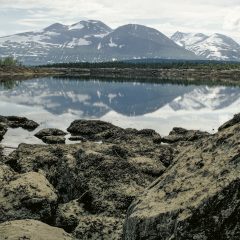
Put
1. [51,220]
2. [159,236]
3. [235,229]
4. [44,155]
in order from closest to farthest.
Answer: [235,229] < [159,236] < [51,220] < [44,155]

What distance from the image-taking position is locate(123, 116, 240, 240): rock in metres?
9.34

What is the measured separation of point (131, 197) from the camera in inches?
718

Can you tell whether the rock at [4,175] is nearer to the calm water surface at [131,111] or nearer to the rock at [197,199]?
the rock at [197,199]

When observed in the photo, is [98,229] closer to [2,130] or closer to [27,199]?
[27,199]

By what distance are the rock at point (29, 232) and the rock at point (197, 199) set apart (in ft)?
10.4

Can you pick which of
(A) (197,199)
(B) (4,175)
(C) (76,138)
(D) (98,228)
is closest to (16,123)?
(C) (76,138)

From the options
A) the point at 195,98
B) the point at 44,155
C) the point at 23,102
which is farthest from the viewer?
the point at 195,98

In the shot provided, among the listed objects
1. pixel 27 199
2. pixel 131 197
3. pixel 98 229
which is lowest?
pixel 131 197

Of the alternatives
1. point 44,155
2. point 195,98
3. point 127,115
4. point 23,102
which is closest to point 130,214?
point 44,155

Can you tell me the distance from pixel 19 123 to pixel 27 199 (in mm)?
53959

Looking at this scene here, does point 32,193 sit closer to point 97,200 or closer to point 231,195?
point 97,200

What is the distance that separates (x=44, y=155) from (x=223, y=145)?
21.1 metres

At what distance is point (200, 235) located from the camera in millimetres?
9406

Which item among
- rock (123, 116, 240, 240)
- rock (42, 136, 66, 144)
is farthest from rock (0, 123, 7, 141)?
rock (123, 116, 240, 240)
